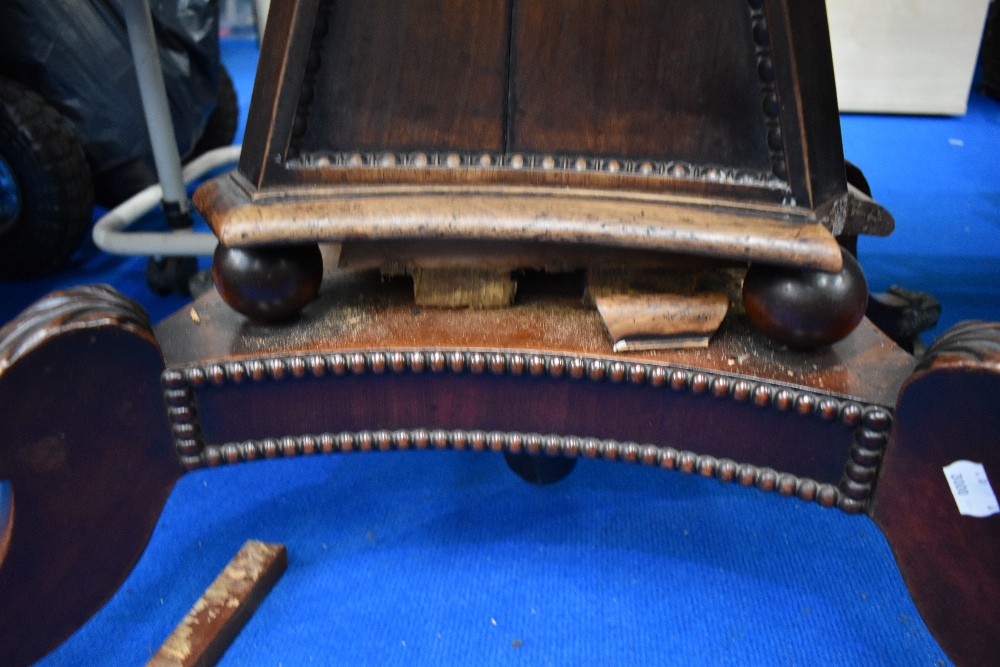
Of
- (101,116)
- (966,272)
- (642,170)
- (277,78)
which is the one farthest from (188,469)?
(966,272)

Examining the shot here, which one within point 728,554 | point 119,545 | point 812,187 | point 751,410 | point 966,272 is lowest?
point 966,272

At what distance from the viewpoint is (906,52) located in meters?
2.96

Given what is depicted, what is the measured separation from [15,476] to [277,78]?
1.44 feet

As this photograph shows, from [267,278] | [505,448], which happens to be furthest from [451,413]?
[267,278]

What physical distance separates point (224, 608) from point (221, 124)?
198 centimetres

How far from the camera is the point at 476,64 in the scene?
736 mm

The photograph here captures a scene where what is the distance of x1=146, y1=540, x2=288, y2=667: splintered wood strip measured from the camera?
835 millimetres

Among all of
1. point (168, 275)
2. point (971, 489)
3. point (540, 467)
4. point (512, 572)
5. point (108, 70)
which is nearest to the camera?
point (971, 489)

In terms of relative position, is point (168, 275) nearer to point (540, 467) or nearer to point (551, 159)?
point (540, 467)

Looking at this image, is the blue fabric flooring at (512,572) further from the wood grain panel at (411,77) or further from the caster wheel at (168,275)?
the caster wheel at (168,275)

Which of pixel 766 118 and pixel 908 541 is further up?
pixel 766 118

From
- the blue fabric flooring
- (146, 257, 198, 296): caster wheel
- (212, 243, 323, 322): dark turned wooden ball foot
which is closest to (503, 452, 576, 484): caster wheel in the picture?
the blue fabric flooring

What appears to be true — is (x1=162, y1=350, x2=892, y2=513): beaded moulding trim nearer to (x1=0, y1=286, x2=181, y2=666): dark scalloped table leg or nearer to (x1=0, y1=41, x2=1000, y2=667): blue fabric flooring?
(x1=0, y1=286, x2=181, y2=666): dark scalloped table leg

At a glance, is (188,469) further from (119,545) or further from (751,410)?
(751,410)
